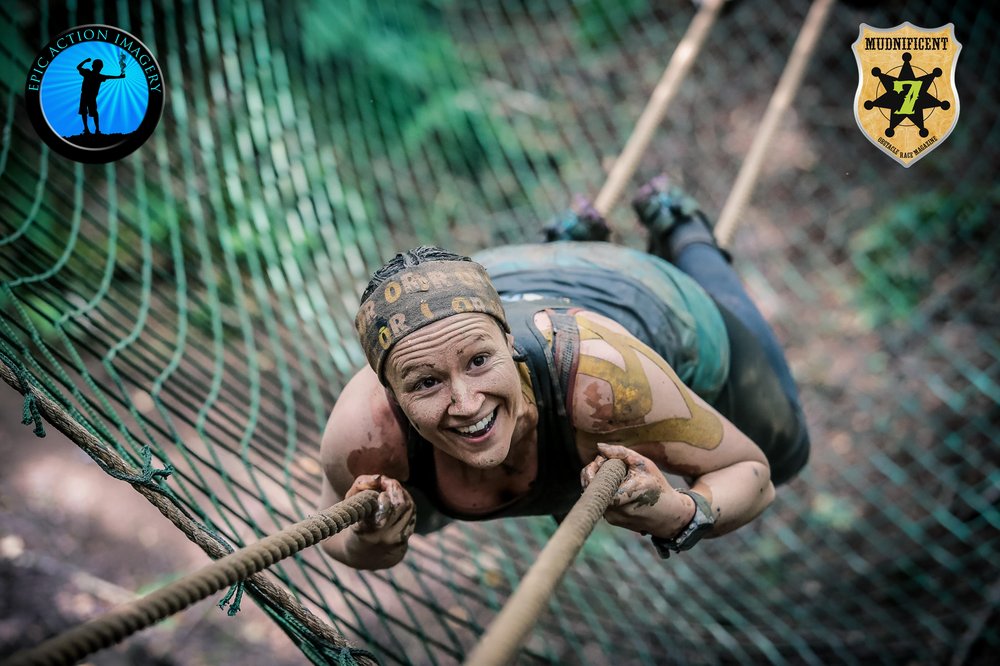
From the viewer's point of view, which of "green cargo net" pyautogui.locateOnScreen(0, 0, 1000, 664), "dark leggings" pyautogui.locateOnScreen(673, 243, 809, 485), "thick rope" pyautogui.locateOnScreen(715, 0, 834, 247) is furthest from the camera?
"green cargo net" pyautogui.locateOnScreen(0, 0, 1000, 664)

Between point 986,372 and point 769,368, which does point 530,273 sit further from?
point 986,372

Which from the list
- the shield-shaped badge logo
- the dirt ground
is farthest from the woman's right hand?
the dirt ground

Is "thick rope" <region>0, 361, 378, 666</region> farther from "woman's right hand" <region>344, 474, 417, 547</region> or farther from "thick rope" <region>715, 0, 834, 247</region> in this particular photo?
"thick rope" <region>715, 0, 834, 247</region>

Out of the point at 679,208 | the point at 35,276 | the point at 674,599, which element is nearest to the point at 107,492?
the point at 35,276

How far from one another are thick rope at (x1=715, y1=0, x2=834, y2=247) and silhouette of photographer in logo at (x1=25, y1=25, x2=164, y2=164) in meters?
0.94

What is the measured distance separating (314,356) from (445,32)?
107cm

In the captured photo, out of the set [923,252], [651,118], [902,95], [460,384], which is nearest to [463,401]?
[460,384]

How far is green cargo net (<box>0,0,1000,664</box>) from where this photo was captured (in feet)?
6.31

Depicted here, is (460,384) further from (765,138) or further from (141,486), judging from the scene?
(765,138)

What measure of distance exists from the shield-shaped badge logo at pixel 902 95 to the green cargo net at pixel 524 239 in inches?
36.8

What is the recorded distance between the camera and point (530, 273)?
121cm

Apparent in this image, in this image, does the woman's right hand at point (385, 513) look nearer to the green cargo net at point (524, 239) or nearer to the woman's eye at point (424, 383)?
the woman's eye at point (424, 383)

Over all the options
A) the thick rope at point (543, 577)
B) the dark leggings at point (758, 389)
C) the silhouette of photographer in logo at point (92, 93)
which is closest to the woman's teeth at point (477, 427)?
the thick rope at point (543, 577)

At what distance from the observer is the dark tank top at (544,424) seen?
939 mm
